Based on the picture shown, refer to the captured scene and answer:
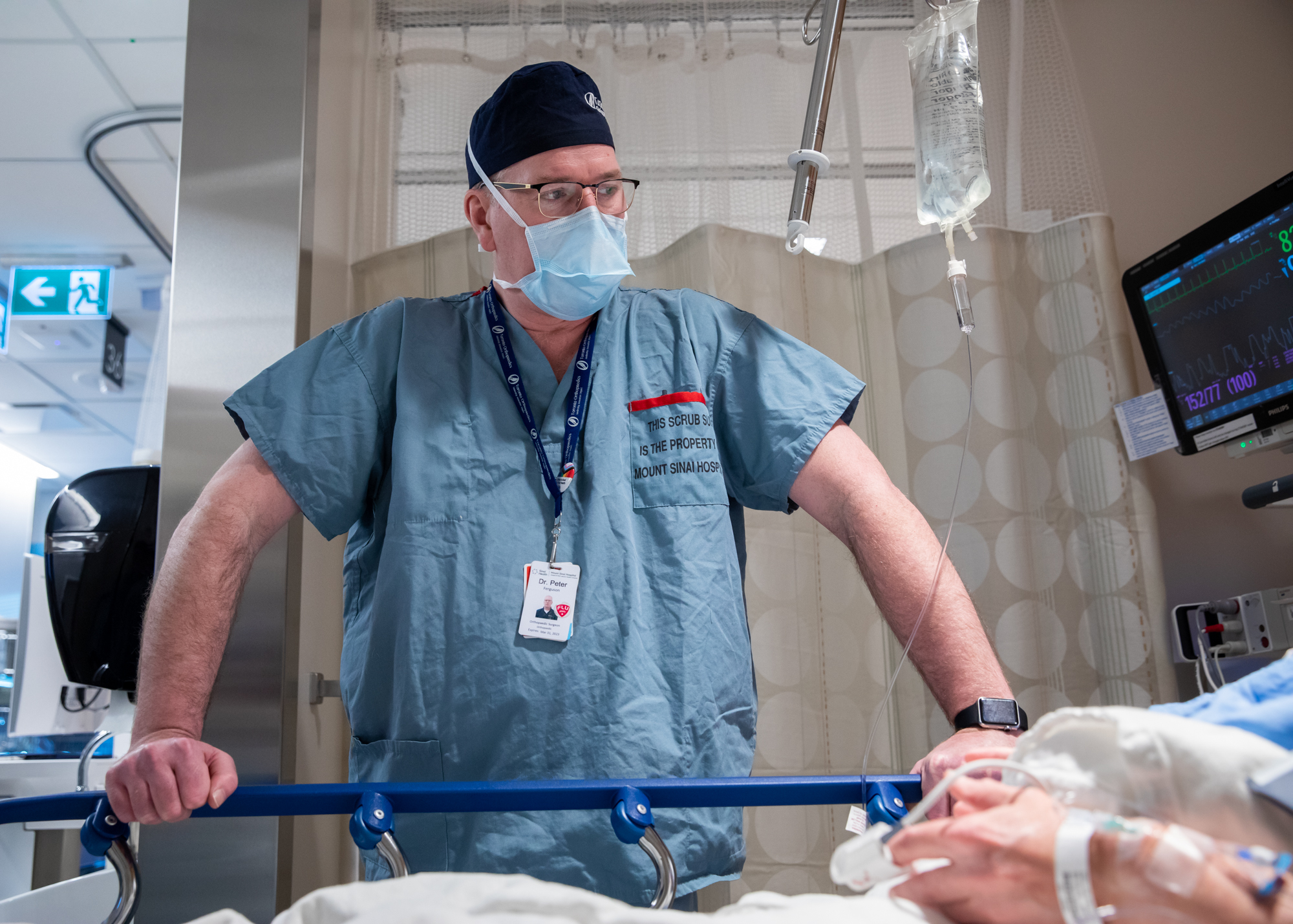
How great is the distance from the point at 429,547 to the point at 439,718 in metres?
0.23

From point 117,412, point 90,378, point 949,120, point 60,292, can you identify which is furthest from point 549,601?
point 117,412

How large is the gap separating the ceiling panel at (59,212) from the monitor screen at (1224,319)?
12.3 feet

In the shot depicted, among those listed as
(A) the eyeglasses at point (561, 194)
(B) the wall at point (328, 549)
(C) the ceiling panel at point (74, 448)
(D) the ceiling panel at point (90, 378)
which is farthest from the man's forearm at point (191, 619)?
(C) the ceiling panel at point (74, 448)

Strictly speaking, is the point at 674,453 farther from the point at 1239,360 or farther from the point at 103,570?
the point at 103,570

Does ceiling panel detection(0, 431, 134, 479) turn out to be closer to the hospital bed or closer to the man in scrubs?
the man in scrubs

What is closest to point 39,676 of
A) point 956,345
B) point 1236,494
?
point 956,345

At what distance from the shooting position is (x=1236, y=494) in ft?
6.82

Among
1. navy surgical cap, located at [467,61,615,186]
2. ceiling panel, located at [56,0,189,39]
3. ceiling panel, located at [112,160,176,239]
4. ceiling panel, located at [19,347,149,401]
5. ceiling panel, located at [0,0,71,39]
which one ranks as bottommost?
navy surgical cap, located at [467,61,615,186]

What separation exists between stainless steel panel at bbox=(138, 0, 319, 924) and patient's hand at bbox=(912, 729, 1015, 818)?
1.15m

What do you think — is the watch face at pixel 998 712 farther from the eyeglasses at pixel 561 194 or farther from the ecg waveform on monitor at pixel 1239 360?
the ecg waveform on monitor at pixel 1239 360

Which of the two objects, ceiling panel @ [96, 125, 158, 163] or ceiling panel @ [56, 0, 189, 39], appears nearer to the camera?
ceiling panel @ [56, 0, 189, 39]

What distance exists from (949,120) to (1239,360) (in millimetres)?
880

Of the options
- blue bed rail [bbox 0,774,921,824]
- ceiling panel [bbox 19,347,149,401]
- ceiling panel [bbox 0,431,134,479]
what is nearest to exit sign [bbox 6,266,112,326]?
ceiling panel [bbox 19,347,149,401]

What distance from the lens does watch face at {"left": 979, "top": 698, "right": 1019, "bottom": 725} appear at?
105 cm
